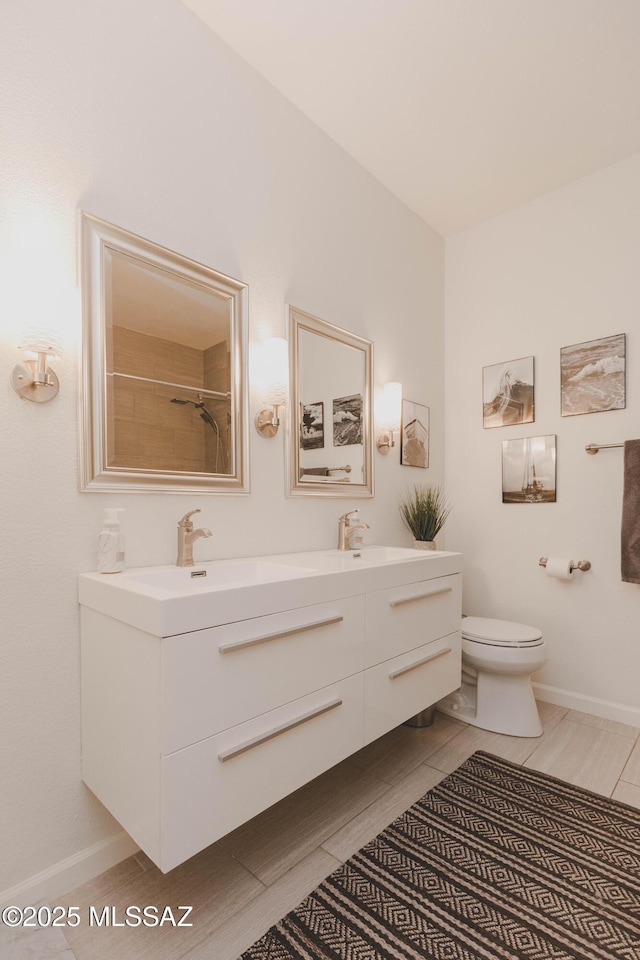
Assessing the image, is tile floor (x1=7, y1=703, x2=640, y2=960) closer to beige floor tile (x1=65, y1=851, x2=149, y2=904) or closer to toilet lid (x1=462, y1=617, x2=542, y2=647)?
beige floor tile (x1=65, y1=851, x2=149, y2=904)

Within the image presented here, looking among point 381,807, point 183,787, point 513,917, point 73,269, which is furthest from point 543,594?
point 73,269

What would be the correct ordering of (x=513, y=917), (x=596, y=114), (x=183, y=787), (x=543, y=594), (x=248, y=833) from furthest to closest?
(x=543, y=594), (x=596, y=114), (x=248, y=833), (x=513, y=917), (x=183, y=787)

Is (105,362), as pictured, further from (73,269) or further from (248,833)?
(248,833)

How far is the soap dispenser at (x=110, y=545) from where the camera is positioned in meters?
1.34

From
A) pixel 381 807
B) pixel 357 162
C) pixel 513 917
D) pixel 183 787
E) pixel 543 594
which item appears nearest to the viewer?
pixel 183 787

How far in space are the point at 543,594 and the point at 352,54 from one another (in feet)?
8.35

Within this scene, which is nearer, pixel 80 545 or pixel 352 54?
pixel 80 545

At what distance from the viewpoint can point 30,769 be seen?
123 centimetres

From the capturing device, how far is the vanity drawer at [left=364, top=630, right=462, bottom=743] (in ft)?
5.20

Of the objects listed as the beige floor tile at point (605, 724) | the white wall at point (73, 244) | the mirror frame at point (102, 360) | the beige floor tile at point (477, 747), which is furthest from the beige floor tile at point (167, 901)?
the beige floor tile at point (605, 724)

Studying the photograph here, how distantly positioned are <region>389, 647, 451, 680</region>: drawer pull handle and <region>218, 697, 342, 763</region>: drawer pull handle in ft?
0.98

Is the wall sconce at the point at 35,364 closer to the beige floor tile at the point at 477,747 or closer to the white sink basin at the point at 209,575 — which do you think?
the white sink basin at the point at 209,575

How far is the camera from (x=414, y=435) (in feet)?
8.85

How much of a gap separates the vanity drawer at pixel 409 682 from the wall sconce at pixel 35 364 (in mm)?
1267
